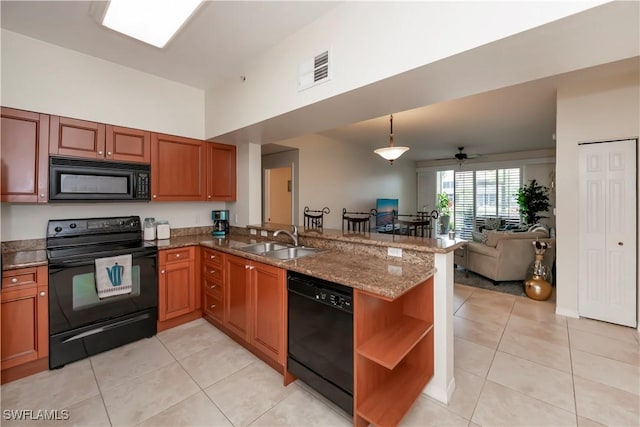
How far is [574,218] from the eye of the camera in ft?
10.0

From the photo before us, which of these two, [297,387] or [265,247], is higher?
[265,247]

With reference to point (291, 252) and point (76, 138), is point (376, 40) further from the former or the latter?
point (76, 138)

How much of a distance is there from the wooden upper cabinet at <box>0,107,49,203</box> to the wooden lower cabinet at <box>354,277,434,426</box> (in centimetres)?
276

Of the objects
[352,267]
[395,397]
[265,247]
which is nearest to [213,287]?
[265,247]

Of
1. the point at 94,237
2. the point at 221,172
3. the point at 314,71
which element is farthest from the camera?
the point at 221,172

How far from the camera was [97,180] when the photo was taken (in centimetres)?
255

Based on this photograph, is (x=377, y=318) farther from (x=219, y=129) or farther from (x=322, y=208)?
(x=322, y=208)

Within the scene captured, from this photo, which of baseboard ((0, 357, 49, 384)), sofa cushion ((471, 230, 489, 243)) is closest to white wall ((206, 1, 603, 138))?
baseboard ((0, 357, 49, 384))

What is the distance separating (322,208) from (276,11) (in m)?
3.78

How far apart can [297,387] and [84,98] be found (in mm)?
3196

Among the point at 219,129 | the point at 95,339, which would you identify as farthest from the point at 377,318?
the point at 219,129

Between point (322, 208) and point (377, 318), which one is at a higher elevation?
point (322, 208)

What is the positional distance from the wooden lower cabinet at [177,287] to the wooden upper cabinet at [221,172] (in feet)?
A: 2.73

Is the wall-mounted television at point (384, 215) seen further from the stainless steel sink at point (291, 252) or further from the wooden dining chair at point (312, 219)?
the stainless steel sink at point (291, 252)
